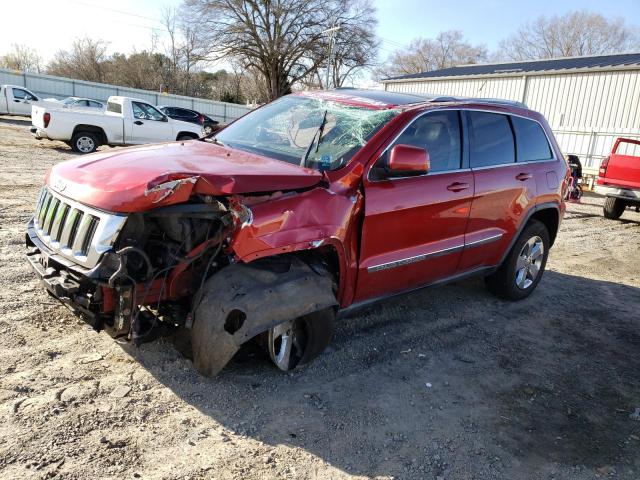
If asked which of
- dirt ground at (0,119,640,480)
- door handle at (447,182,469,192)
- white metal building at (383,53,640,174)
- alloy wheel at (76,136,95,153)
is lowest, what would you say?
dirt ground at (0,119,640,480)

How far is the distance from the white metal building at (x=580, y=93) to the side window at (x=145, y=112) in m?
8.94

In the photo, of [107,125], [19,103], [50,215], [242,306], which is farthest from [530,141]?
[19,103]

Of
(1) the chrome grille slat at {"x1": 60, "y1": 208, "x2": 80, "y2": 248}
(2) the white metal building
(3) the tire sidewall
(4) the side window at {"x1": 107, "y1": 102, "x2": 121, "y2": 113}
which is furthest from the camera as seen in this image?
(2) the white metal building

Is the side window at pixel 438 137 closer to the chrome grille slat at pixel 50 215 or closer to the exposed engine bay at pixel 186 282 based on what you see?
the exposed engine bay at pixel 186 282

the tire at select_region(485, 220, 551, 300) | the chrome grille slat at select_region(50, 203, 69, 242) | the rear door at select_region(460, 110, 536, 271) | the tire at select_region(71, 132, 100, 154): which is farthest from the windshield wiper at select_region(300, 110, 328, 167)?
the tire at select_region(71, 132, 100, 154)

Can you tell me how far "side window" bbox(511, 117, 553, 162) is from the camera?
197 inches

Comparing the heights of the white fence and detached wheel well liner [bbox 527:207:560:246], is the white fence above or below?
above

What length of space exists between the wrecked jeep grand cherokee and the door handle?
0.01m

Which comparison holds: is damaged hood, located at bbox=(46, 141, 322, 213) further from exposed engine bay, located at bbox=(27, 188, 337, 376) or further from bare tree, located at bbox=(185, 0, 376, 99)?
bare tree, located at bbox=(185, 0, 376, 99)

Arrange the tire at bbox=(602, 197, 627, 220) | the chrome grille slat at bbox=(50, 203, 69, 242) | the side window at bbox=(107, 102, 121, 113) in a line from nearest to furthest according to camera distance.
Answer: the chrome grille slat at bbox=(50, 203, 69, 242)
the tire at bbox=(602, 197, 627, 220)
the side window at bbox=(107, 102, 121, 113)

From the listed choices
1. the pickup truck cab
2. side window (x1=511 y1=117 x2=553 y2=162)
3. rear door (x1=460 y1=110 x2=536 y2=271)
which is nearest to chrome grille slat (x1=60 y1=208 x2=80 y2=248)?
rear door (x1=460 y1=110 x2=536 y2=271)

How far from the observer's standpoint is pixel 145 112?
49.6ft

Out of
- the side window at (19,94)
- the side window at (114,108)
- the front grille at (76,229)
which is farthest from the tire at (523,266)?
the side window at (19,94)

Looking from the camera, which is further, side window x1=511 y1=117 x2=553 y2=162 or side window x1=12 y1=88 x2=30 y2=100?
side window x1=12 y1=88 x2=30 y2=100
